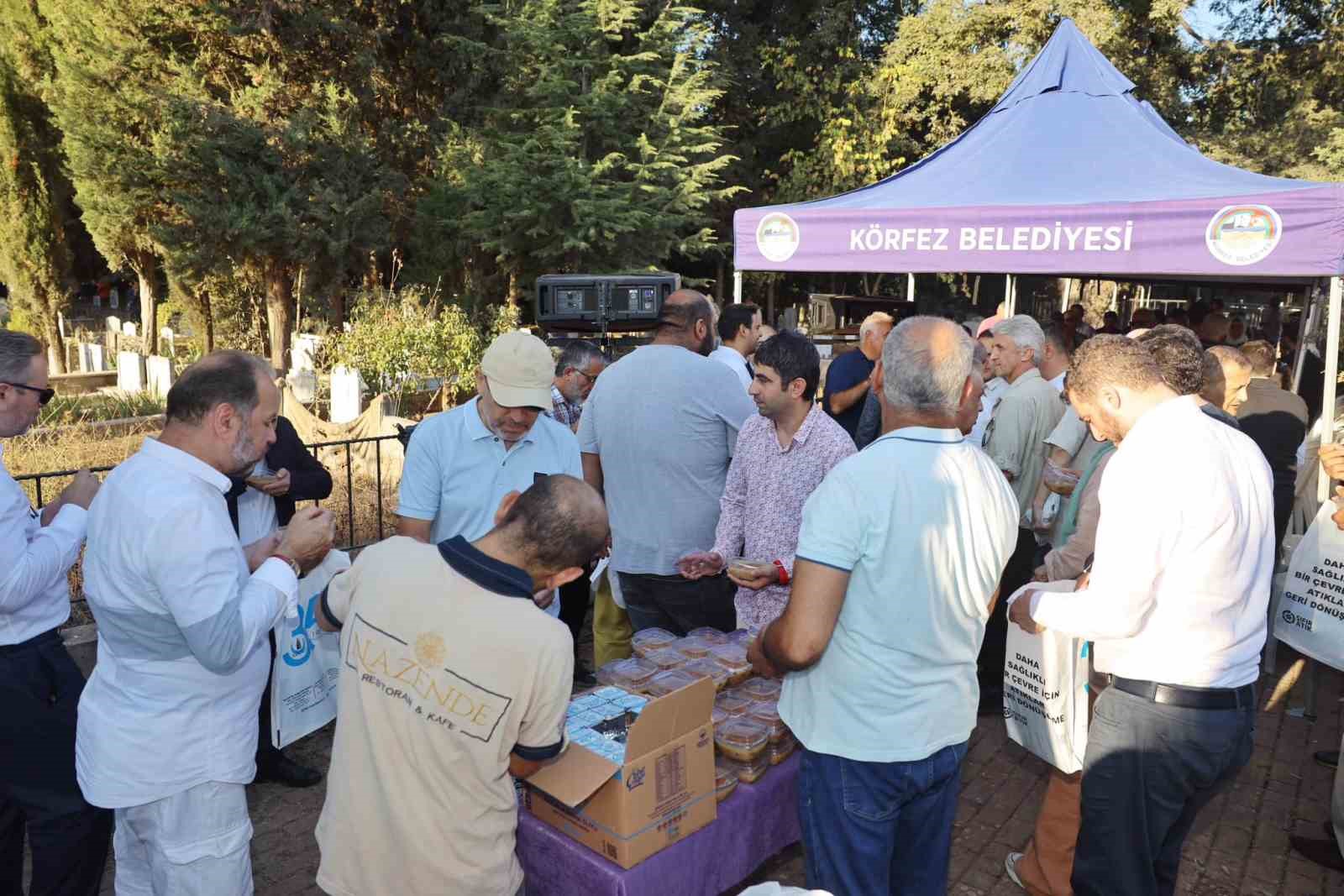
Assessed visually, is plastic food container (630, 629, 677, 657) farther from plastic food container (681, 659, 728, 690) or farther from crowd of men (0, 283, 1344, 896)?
crowd of men (0, 283, 1344, 896)

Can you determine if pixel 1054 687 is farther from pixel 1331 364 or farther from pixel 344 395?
pixel 344 395

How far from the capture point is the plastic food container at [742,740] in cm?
251

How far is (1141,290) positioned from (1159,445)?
907 inches

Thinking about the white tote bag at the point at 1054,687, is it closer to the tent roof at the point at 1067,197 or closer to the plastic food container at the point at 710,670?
the plastic food container at the point at 710,670

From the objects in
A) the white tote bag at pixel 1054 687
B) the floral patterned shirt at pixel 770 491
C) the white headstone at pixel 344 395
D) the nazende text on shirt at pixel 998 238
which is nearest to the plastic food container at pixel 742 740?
the floral patterned shirt at pixel 770 491

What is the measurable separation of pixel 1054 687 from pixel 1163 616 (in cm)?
63

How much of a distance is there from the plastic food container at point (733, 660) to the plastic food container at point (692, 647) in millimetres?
26

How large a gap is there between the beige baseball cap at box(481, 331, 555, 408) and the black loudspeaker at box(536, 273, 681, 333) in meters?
3.78

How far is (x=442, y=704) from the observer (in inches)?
69.5

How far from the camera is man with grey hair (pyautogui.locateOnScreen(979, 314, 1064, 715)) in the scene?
4188mm

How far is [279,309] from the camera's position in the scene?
1507 centimetres

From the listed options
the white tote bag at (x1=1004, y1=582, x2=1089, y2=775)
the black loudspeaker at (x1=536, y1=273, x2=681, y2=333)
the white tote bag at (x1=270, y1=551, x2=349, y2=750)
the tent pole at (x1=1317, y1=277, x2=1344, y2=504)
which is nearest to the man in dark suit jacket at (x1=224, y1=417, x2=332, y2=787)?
the white tote bag at (x1=270, y1=551, x2=349, y2=750)

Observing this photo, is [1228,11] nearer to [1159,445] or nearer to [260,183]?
[260,183]

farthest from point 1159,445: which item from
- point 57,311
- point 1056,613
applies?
point 57,311
